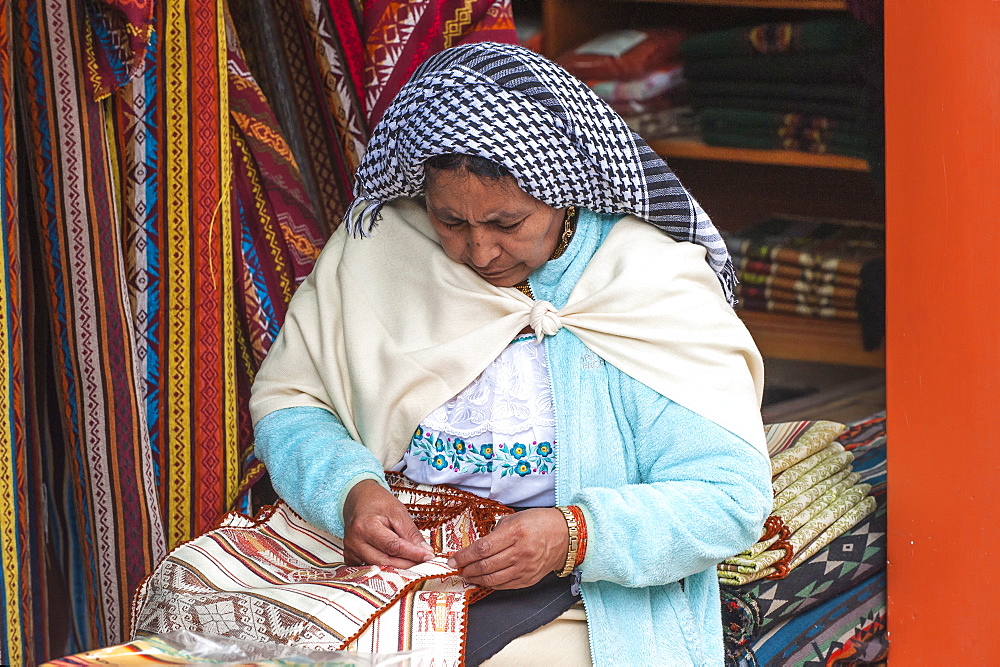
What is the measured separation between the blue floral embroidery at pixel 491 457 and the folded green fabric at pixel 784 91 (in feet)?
5.02

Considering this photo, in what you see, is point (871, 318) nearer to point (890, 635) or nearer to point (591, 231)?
point (890, 635)

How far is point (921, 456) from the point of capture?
2.25 meters

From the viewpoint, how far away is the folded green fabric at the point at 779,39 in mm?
2875

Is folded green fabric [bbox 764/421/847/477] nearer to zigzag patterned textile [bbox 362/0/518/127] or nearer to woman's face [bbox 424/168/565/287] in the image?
woman's face [bbox 424/168/565/287]

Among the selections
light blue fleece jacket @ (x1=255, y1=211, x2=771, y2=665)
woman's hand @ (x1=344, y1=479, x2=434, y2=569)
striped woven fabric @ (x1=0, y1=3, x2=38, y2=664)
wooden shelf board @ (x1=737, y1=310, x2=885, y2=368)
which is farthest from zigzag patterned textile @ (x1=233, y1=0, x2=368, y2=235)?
wooden shelf board @ (x1=737, y1=310, x2=885, y2=368)

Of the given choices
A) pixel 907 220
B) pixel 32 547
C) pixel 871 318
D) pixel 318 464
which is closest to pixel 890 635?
pixel 907 220

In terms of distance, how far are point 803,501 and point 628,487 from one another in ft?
2.70

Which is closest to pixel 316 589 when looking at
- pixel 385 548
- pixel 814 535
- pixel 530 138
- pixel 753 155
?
pixel 385 548

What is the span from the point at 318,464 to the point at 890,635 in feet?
4.24

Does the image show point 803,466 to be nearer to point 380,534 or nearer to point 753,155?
point 753,155

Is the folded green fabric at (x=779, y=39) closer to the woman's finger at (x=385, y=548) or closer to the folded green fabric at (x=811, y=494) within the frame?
the folded green fabric at (x=811, y=494)

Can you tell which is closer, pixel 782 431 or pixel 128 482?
pixel 128 482

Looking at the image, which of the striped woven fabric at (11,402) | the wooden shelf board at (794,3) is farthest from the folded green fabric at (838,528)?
the striped woven fabric at (11,402)

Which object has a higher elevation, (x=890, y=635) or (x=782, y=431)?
(x=782, y=431)
